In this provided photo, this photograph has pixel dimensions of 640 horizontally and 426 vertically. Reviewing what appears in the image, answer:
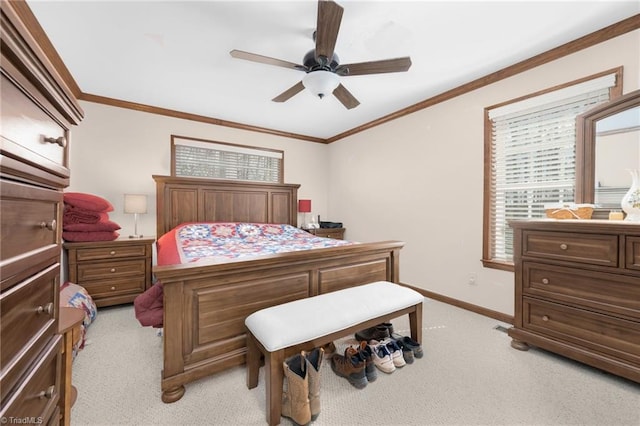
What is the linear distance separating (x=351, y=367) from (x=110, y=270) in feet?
9.34

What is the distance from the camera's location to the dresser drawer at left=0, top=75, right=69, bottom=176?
0.55 metres

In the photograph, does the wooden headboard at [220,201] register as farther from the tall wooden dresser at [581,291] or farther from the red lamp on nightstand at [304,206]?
the tall wooden dresser at [581,291]

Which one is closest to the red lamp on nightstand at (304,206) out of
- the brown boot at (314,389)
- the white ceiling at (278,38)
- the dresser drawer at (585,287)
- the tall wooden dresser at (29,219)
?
the white ceiling at (278,38)

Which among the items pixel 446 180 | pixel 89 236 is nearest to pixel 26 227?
pixel 89 236

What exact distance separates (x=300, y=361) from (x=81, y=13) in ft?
9.42

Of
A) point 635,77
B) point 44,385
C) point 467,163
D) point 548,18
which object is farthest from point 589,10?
point 44,385

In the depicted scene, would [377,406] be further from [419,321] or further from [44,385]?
[44,385]

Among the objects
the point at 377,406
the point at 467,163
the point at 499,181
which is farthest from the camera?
the point at 467,163

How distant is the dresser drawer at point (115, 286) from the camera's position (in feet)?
9.39

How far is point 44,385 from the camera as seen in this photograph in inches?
Result: 30.3

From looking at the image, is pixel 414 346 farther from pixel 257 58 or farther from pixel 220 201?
pixel 220 201

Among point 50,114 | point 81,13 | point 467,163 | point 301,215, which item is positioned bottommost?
point 301,215

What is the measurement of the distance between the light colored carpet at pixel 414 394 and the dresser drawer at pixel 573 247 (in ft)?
2.57

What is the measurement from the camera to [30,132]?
0.65 metres
